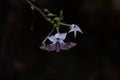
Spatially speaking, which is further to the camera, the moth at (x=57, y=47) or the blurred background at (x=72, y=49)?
the blurred background at (x=72, y=49)

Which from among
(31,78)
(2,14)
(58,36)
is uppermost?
(2,14)

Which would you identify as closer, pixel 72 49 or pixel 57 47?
pixel 57 47

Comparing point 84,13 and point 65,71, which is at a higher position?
point 84,13

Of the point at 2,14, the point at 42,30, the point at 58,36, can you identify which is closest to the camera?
the point at 58,36

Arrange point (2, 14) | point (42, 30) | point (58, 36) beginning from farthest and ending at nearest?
point (42, 30) → point (2, 14) → point (58, 36)

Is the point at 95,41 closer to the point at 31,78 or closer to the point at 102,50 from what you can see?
the point at 102,50

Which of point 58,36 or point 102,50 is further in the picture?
point 102,50

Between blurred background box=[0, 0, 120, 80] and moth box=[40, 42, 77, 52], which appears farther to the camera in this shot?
blurred background box=[0, 0, 120, 80]

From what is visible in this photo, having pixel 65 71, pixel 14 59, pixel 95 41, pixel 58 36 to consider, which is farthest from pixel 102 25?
pixel 58 36
